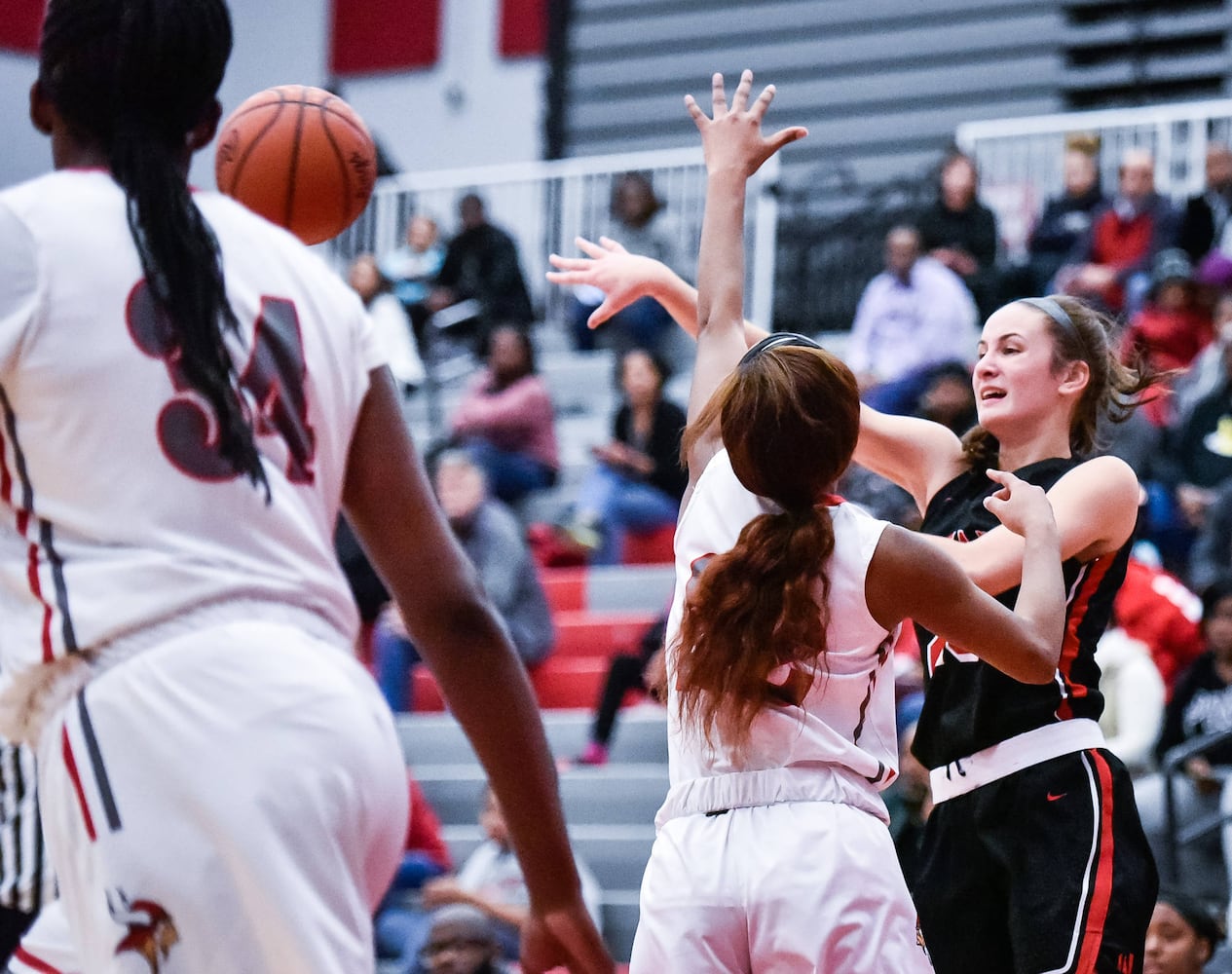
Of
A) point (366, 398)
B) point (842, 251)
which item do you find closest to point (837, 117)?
point (842, 251)

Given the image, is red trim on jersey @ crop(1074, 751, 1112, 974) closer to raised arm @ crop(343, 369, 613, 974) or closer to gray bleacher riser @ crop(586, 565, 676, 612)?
raised arm @ crop(343, 369, 613, 974)

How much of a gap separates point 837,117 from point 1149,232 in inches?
168

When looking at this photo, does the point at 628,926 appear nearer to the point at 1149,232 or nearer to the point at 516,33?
the point at 1149,232

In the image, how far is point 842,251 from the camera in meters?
12.5

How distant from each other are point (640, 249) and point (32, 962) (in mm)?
10014

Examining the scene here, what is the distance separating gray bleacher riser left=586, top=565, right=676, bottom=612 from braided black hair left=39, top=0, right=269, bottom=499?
734 cm

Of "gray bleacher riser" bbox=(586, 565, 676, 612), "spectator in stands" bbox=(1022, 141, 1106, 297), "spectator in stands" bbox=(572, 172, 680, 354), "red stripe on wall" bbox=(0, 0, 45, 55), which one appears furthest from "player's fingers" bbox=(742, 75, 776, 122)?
"red stripe on wall" bbox=(0, 0, 45, 55)

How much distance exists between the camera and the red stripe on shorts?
224 cm

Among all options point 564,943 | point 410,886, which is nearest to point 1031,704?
point 564,943

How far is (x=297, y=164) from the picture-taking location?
321 centimetres

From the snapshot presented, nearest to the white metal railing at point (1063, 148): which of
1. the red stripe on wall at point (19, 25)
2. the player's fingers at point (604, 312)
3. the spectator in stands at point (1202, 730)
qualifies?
the spectator in stands at point (1202, 730)

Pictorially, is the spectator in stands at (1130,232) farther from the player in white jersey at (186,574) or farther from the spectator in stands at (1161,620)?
the player in white jersey at (186,574)

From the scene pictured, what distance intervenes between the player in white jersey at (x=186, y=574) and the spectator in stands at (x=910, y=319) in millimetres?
8184

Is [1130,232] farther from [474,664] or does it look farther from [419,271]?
[474,664]
